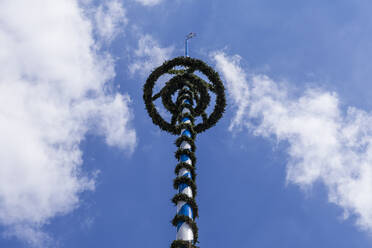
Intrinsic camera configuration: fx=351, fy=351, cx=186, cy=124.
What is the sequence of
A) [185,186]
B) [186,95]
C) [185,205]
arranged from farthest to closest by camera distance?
[186,95] < [185,186] < [185,205]

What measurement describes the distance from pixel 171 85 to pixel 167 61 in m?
1.19

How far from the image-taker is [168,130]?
646 inches

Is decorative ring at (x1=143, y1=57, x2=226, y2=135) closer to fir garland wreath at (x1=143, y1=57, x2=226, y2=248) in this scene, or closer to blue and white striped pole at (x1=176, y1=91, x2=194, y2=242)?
fir garland wreath at (x1=143, y1=57, x2=226, y2=248)

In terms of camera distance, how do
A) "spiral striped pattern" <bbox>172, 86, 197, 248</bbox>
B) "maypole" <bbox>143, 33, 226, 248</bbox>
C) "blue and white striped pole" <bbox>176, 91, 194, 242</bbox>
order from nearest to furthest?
1. "blue and white striped pole" <bbox>176, 91, 194, 242</bbox>
2. "spiral striped pattern" <bbox>172, 86, 197, 248</bbox>
3. "maypole" <bbox>143, 33, 226, 248</bbox>

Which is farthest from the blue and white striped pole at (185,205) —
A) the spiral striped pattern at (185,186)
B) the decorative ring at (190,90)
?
the decorative ring at (190,90)

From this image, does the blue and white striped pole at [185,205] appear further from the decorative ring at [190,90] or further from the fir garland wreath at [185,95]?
the decorative ring at [190,90]

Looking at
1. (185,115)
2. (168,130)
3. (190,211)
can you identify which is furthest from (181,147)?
(168,130)

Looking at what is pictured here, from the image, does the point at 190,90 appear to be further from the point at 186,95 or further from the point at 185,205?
the point at 185,205

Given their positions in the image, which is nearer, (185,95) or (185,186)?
(185,186)

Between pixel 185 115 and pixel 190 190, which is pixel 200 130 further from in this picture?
pixel 190 190

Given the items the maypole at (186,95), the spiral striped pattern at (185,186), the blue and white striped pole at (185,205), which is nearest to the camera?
the blue and white striped pole at (185,205)

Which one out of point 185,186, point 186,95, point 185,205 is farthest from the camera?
point 186,95

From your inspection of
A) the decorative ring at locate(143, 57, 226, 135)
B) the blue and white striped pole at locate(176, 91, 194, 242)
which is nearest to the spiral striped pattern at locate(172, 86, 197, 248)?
the blue and white striped pole at locate(176, 91, 194, 242)

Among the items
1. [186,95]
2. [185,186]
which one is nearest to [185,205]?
[185,186]
